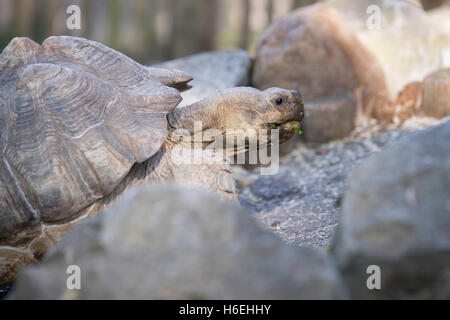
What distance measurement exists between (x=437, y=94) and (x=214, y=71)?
223 cm

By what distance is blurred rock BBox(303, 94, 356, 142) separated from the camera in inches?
191

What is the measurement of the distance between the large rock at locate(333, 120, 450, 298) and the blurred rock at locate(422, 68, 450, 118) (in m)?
3.07

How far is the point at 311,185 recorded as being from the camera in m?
3.94

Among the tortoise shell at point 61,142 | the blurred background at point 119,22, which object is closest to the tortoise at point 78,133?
the tortoise shell at point 61,142

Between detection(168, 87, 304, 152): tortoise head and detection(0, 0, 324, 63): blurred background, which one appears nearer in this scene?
detection(168, 87, 304, 152): tortoise head

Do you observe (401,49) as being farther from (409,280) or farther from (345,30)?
(409,280)

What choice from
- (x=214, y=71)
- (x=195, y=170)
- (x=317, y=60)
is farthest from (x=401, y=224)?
(x=214, y=71)

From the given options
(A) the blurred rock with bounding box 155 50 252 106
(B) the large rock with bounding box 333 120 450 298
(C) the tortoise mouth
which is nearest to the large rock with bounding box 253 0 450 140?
(A) the blurred rock with bounding box 155 50 252 106

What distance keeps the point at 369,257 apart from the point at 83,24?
37.4ft

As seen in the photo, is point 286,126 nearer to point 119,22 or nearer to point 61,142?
point 61,142

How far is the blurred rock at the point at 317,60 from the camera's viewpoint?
4.84 m

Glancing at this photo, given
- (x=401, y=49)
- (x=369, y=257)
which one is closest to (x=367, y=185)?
(x=369, y=257)

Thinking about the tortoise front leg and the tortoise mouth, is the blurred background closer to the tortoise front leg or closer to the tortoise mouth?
the tortoise mouth

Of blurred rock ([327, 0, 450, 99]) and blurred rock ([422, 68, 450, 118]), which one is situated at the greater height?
blurred rock ([327, 0, 450, 99])
